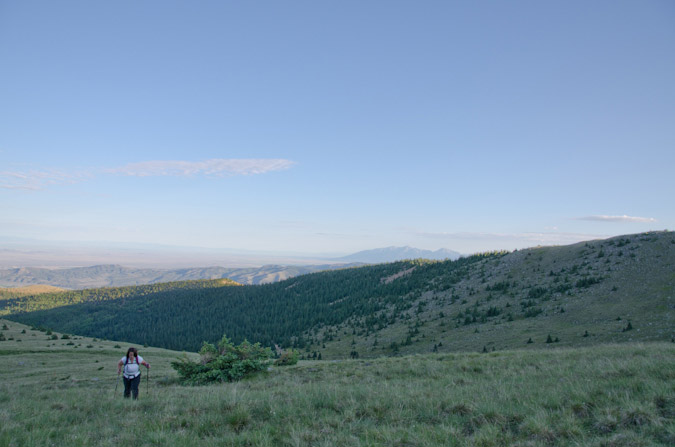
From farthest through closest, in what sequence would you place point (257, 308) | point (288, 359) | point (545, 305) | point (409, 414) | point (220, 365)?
1. point (257, 308)
2. point (545, 305)
3. point (288, 359)
4. point (220, 365)
5. point (409, 414)

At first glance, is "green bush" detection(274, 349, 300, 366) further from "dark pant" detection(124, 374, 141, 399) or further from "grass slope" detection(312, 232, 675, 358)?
"grass slope" detection(312, 232, 675, 358)

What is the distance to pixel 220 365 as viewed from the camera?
17812 mm

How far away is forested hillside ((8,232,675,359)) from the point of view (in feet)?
80.6

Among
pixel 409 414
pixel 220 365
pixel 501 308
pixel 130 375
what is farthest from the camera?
pixel 501 308

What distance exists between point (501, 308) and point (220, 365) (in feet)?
101

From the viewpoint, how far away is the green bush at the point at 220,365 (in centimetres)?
1708

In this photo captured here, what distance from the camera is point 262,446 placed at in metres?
5.79

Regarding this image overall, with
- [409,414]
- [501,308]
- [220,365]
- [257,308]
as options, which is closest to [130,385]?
[220,365]

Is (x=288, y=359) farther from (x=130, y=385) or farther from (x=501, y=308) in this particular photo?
(x=501, y=308)

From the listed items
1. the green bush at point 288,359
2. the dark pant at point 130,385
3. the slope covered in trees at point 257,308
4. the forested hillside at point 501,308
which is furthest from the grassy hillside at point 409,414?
the slope covered in trees at point 257,308

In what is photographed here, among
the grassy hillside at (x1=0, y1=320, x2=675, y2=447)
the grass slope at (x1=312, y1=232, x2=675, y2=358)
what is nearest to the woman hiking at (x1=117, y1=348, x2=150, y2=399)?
the grassy hillside at (x1=0, y1=320, x2=675, y2=447)

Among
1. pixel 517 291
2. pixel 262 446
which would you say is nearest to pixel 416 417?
pixel 262 446

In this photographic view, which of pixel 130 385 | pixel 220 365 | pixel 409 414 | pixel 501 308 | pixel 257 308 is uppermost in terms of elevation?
pixel 409 414

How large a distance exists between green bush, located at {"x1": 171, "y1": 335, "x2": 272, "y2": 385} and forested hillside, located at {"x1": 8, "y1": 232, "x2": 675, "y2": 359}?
17.6 m
